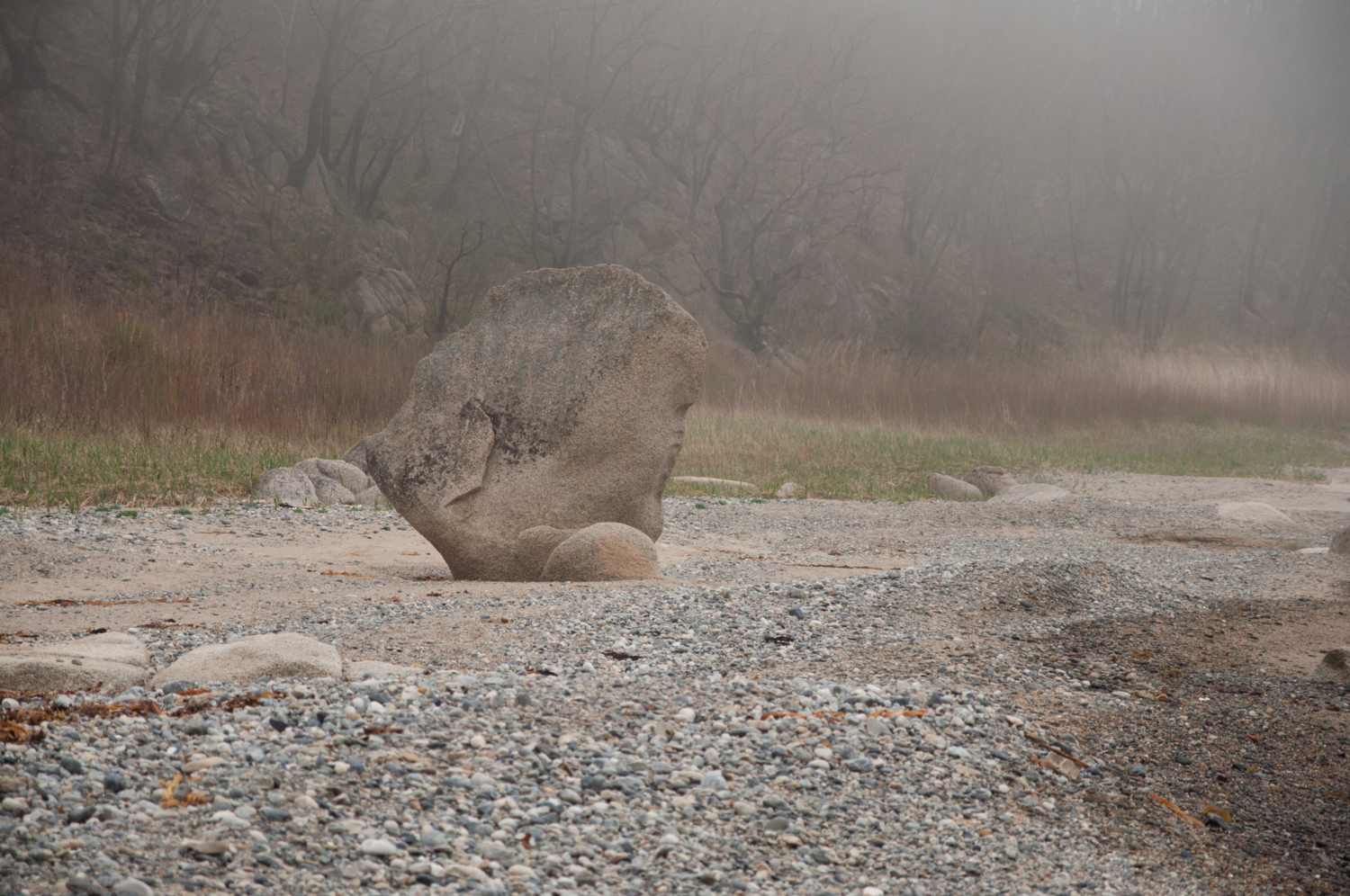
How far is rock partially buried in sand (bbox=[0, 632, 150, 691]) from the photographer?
2.68m

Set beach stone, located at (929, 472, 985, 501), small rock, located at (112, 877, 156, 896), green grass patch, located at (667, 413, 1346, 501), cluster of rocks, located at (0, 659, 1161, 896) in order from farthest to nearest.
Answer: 1. green grass patch, located at (667, 413, 1346, 501)
2. beach stone, located at (929, 472, 985, 501)
3. cluster of rocks, located at (0, 659, 1161, 896)
4. small rock, located at (112, 877, 156, 896)

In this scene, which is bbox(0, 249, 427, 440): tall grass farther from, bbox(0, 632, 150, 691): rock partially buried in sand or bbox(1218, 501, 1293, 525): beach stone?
bbox(1218, 501, 1293, 525): beach stone

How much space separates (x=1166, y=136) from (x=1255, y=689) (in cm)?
3568

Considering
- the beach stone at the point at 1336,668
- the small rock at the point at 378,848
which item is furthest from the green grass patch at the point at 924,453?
the small rock at the point at 378,848

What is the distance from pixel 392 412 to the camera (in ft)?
38.3

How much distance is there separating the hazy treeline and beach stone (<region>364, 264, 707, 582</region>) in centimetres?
1445

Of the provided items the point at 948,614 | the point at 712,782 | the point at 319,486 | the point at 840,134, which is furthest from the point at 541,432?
the point at 840,134

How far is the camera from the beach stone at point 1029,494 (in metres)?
10.1

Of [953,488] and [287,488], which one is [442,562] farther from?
[953,488]

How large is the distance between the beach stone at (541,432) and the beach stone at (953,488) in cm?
691

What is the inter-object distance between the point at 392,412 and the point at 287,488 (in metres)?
3.96

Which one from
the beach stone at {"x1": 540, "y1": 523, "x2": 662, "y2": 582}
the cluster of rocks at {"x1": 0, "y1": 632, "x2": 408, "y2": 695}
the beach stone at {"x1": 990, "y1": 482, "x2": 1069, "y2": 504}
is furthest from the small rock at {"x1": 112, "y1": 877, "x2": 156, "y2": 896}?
the beach stone at {"x1": 990, "y1": 482, "x2": 1069, "y2": 504}

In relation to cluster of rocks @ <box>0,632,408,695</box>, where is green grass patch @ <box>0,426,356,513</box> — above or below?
below

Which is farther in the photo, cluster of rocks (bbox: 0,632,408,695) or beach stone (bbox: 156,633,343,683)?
beach stone (bbox: 156,633,343,683)
